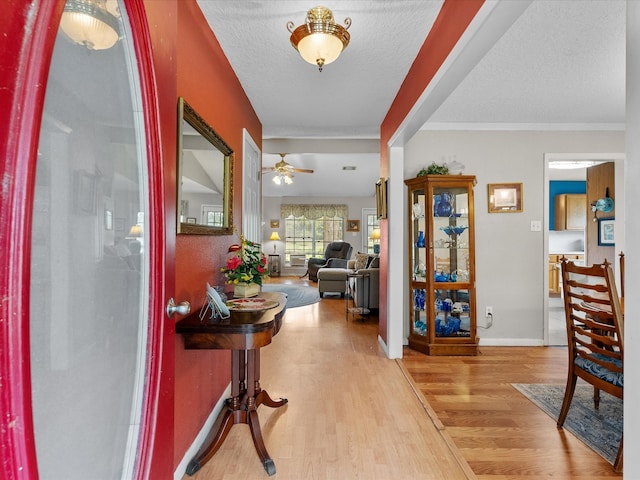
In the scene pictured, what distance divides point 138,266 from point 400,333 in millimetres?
2762

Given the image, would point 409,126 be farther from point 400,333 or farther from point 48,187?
point 48,187

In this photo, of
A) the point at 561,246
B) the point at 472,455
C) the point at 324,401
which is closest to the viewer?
the point at 472,455

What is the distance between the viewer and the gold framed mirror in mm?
1573

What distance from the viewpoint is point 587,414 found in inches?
85.7

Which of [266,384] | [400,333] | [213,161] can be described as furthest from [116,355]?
[400,333]

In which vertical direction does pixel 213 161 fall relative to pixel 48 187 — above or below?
above

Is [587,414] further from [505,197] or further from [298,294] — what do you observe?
[298,294]

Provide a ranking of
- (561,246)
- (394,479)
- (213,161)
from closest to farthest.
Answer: (394,479) → (213,161) → (561,246)

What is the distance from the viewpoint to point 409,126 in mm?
2586

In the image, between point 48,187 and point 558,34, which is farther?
point 558,34

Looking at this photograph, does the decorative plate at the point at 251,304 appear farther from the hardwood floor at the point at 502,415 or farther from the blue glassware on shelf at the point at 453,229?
the blue glassware on shelf at the point at 453,229

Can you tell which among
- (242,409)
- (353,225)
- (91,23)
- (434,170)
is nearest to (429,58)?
(434,170)

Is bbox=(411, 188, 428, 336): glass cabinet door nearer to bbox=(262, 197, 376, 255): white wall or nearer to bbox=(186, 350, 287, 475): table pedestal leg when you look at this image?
bbox=(186, 350, 287, 475): table pedestal leg

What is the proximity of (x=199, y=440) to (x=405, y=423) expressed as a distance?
123 cm
